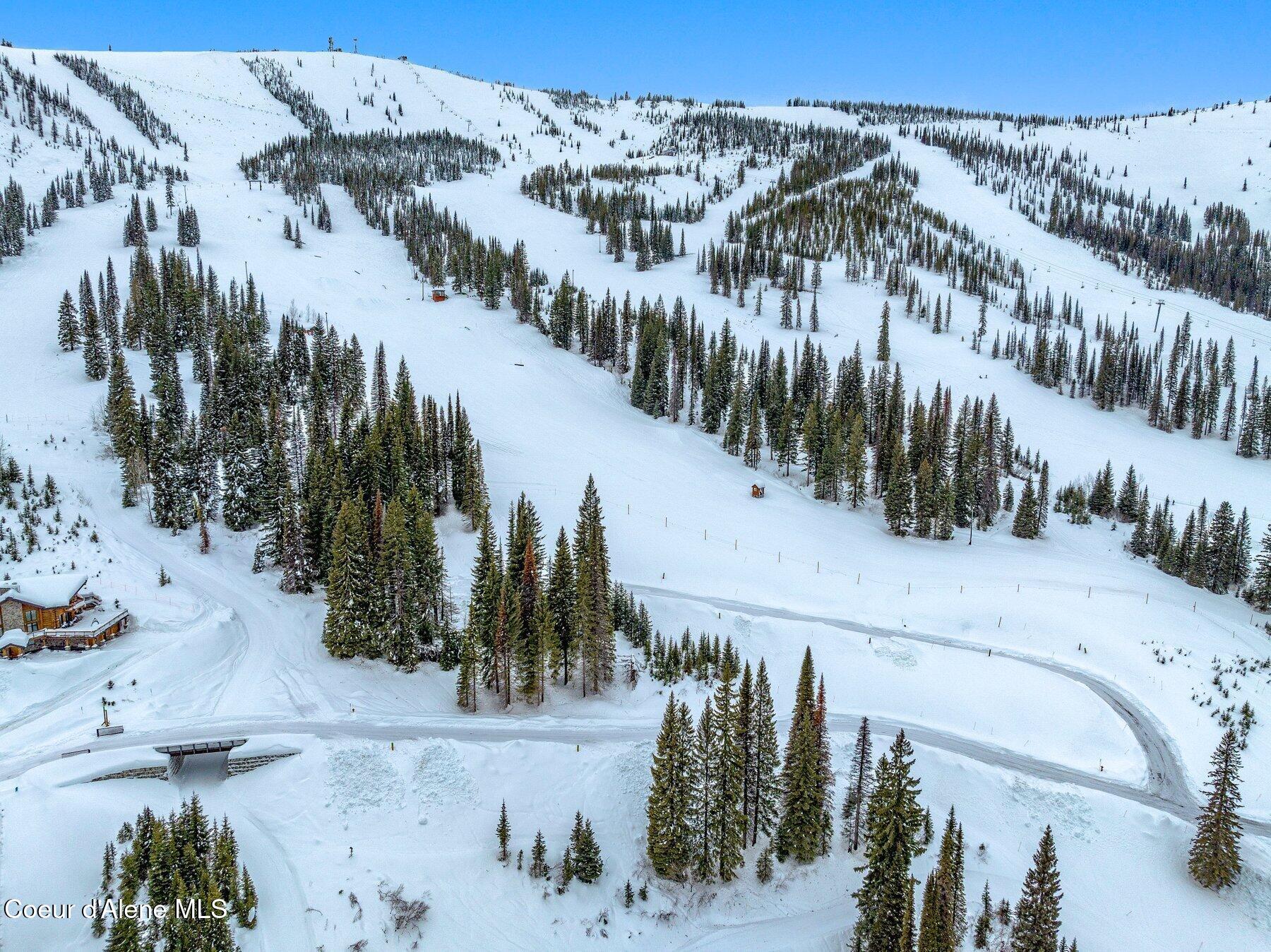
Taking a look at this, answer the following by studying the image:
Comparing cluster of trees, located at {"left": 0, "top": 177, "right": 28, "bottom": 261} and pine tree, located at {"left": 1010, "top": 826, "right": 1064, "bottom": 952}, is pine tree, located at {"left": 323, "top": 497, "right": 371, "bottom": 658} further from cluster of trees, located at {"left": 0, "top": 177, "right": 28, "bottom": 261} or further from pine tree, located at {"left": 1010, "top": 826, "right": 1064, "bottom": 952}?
cluster of trees, located at {"left": 0, "top": 177, "right": 28, "bottom": 261}

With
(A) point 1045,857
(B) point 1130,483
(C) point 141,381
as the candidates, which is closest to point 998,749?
(A) point 1045,857

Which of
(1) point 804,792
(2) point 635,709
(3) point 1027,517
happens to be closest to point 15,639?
(2) point 635,709

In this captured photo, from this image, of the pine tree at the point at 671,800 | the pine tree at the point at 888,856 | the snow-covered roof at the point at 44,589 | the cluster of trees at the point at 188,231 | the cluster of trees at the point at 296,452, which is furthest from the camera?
the cluster of trees at the point at 188,231

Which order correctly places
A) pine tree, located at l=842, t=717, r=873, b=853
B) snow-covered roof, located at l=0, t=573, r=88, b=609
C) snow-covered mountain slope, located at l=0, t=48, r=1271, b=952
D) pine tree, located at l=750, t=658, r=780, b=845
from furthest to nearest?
snow-covered roof, located at l=0, t=573, r=88, b=609
pine tree, located at l=750, t=658, r=780, b=845
pine tree, located at l=842, t=717, r=873, b=853
snow-covered mountain slope, located at l=0, t=48, r=1271, b=952

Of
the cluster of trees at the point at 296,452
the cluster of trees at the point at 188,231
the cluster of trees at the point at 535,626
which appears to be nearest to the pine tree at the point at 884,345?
the cluster of trees at the point at 296,452

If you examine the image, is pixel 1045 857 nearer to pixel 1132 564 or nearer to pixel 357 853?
pixel 357 853

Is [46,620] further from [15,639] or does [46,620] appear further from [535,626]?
[535,626]

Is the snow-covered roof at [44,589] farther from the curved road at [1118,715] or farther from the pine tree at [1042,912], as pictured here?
the pine tree at [1042,912]

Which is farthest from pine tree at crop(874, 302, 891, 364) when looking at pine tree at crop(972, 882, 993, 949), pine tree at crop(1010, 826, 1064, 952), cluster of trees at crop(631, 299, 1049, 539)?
pine tree at crop(1010, 826, 1064, 952)
